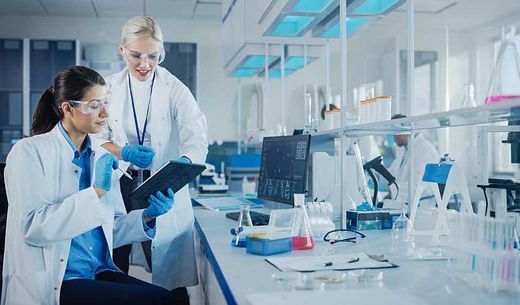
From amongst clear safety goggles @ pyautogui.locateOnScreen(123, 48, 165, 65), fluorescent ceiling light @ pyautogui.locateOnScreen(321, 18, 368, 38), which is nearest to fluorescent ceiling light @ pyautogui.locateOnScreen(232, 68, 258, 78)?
fluorescent ceiling light @ pyautogui.locateOnScreen(321, 18, 368, 38)

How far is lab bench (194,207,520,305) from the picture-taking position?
3.74 feet

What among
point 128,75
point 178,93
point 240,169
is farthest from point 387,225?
point 240,169

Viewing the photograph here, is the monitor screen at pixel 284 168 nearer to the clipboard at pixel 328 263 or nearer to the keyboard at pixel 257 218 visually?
the keyboard at pixel 257 218

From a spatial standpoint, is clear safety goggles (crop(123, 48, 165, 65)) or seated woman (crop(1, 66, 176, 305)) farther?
clear safety goggles (crop(123, 48, 165, 65))

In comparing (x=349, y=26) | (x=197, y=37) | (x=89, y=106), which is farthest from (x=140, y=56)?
(x=197, y=37)

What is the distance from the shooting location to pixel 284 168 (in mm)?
2299

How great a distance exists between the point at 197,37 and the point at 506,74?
17.3 feet

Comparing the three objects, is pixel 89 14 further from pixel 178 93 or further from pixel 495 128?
pixel 495 128

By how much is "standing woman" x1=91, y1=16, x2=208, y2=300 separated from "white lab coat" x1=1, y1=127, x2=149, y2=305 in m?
0.55

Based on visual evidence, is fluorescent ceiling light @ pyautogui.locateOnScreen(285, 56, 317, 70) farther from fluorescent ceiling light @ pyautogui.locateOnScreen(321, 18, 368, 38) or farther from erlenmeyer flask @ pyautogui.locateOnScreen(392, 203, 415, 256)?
erlenmeyer flask @ pyautogui.locateOnScreen(392, 203, 415, 256)

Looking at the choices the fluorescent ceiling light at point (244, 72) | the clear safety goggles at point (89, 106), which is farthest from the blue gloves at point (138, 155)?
the fluorescent ceiling light at point (244, 72)

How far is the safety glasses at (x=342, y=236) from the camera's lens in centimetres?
181

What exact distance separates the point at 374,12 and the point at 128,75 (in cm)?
121

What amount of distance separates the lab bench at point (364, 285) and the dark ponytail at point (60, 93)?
678 mm
